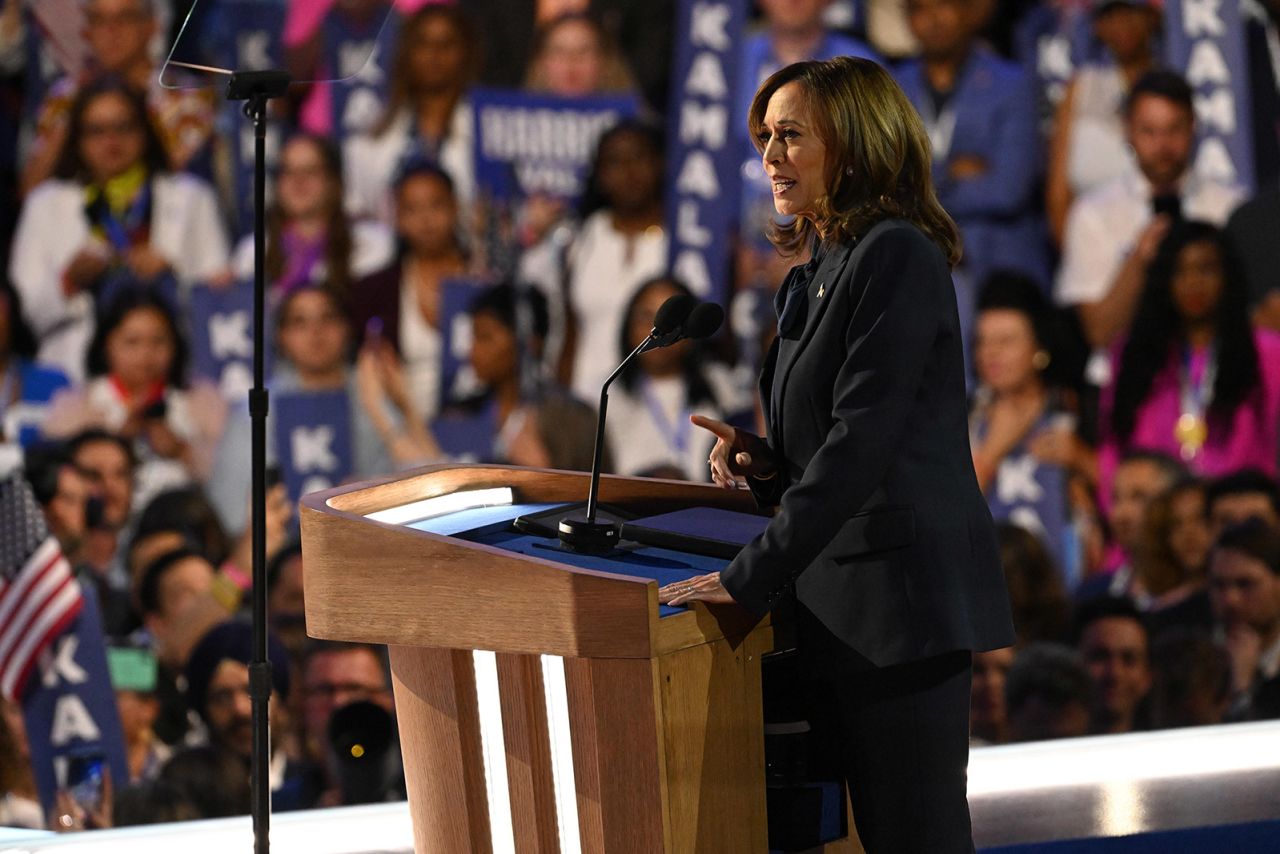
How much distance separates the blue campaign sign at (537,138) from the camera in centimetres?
450

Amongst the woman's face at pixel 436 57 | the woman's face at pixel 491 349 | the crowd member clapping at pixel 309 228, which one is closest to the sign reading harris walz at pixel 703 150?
the woman's face at pixel 491 349

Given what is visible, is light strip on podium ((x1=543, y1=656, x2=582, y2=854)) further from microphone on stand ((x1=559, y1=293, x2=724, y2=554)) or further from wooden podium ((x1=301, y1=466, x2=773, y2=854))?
microphone on stand ((x1=559, y1=293, x2=724, y2=554))

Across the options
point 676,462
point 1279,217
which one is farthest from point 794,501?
point 1279,217

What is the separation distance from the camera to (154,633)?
4340mm

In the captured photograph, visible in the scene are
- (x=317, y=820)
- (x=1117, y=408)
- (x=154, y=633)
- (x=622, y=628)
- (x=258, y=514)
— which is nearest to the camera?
(x=622, y=628)

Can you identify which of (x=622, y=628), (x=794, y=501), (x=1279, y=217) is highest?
(x=1279, y=217)

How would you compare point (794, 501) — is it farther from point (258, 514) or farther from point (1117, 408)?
point (1117, 408)

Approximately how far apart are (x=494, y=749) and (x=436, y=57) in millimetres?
3150

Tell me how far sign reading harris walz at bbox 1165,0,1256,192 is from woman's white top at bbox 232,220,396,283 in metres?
2.61

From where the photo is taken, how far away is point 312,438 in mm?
4473

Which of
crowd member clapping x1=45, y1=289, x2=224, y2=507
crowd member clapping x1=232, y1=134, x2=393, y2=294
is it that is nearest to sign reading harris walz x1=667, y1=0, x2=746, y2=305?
crowd member clapping x1=232, y1=134, x2=393, y2=294

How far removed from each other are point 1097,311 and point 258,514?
323 cm

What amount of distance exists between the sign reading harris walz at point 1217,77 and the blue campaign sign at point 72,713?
3804mm

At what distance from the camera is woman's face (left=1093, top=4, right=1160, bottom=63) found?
4.65m
